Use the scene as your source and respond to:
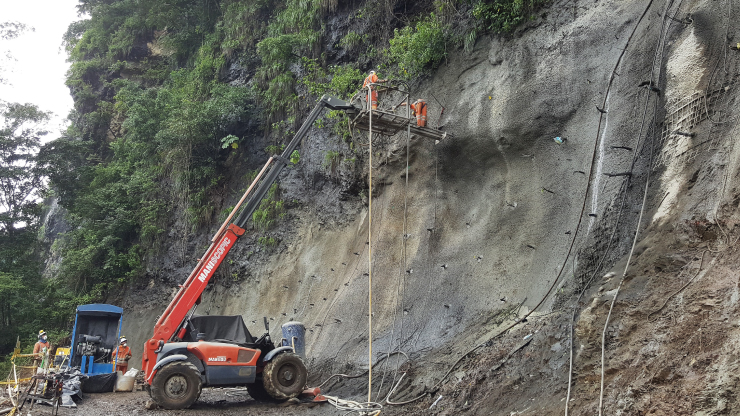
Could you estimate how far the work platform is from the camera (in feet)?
39.2

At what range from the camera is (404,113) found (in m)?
14.4

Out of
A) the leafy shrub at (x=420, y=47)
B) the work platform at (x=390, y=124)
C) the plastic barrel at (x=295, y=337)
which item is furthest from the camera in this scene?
the leafy shrub at (x=420, y=47)

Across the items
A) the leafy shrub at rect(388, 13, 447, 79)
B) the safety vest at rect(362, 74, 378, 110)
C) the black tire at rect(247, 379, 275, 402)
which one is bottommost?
the black tire at rect(247, 379, 275, 402)

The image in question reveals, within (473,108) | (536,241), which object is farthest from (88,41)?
(536,241)

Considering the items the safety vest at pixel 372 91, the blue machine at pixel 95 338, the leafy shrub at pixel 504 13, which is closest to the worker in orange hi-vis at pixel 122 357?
the blue machine at pixel 95 338

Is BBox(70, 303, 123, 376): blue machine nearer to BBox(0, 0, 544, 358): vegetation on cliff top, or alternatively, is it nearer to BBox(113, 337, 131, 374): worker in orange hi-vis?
BBox(113, 337, 131, 374): worker in orange hi-vis

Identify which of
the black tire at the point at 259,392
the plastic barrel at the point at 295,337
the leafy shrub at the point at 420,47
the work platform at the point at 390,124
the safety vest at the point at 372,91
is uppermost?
the leafy shrub at the point at 420,47

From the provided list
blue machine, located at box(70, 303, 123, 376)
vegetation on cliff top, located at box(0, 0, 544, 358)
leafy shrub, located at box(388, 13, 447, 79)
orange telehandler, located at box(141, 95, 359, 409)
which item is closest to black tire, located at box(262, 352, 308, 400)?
orange telehandler, located at box(141, 95, 359, 409)

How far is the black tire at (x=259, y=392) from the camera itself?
34.1 ft

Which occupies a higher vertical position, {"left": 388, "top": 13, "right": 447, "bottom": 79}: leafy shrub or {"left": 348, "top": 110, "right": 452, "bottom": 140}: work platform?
{"left": 388, "top": 13, "right": 447, "bottom": 79}: leafy shrub

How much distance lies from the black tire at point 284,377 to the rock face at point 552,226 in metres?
1.38

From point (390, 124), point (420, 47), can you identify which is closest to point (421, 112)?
point (390, 124)

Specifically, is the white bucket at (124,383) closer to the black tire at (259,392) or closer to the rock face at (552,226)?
the black tire at (259,392)

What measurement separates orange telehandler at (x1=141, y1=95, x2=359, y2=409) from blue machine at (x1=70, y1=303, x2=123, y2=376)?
141 inches
